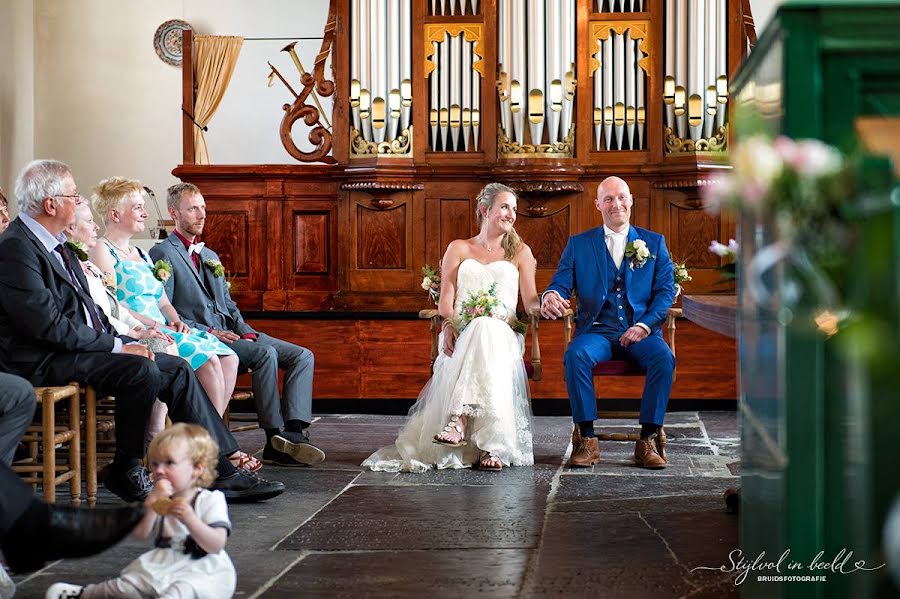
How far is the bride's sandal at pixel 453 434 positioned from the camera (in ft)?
18.4

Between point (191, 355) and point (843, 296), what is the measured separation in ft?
13.7

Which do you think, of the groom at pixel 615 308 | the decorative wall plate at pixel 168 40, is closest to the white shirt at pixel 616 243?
the groom at pixel 615 308

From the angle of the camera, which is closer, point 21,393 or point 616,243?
point 21,393

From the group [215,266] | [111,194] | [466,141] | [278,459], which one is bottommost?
[278,459]

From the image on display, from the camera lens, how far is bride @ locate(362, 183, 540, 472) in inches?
225

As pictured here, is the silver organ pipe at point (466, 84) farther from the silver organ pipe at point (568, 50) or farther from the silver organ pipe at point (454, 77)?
the silver organ pipe at point (568, 50)

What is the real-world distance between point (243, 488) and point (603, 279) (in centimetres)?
224

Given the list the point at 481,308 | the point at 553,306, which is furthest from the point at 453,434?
the point at 553,306

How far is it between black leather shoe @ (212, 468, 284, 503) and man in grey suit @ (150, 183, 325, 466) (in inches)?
37.7

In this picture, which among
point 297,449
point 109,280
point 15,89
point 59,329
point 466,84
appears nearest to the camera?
point 59,329

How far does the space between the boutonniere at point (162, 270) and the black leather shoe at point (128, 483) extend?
132 cm

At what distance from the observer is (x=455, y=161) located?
8461 mm

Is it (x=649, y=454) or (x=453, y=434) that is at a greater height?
(x=453, y=434)

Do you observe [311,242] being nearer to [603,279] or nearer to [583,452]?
[603,279]
